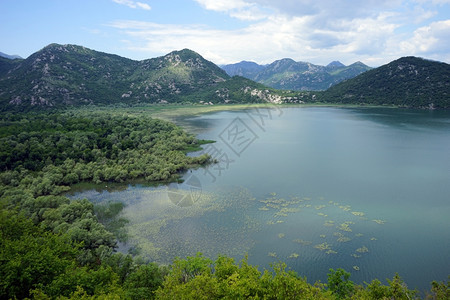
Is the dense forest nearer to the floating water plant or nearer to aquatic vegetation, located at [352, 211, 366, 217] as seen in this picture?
the floating water plant

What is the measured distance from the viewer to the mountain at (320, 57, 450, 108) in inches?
5807

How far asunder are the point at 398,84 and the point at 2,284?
20295 cm

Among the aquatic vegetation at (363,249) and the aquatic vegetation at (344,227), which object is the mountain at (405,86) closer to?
the aquatic vegetation at (344,227)

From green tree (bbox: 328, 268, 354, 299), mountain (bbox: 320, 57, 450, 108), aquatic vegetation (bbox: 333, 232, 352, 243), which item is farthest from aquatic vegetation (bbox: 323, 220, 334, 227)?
mountain (bbox: 320, 57, 450, 108)

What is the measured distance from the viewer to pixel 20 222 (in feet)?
Result: 80.2

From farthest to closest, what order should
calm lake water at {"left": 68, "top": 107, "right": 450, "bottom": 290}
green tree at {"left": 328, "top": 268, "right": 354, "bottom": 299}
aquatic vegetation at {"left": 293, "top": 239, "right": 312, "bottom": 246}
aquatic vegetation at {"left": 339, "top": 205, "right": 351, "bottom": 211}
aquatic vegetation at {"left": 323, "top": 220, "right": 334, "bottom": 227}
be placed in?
aquatic vegetation at {"left": 339, "top": 205, "right": 351, "bottom": 211}, aquatic vegetation at {"left": 323, "top": 220, "right": 334, "bottom": 227}, aquatic vegetation at {"left": 293, "top": 239, "right": 312, "bottom": 246}, calm lake water at {"left": 68, "top": 107, "right": 450, "bottom": 290}, green tree at {"left": 328, "top": 268, "right": 354, "bottom": 299}

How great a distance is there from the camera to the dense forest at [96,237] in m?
16.5

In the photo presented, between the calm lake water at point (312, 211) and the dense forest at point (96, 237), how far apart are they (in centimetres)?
287

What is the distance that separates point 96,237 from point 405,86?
19048 centimetres

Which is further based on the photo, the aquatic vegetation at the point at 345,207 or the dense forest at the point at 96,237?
the aquatic vegetation at the point at 345,207

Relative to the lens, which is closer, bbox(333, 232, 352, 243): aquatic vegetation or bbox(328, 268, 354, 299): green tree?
bbox(328, 268, 354, 299): green tree

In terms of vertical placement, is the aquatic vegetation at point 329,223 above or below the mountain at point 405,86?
below

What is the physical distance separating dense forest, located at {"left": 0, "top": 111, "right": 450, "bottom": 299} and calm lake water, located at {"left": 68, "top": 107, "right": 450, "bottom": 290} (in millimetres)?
2869

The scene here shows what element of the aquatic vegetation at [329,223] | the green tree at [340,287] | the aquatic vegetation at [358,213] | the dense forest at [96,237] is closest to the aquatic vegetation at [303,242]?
the aquatic vegetation at [329,223]
